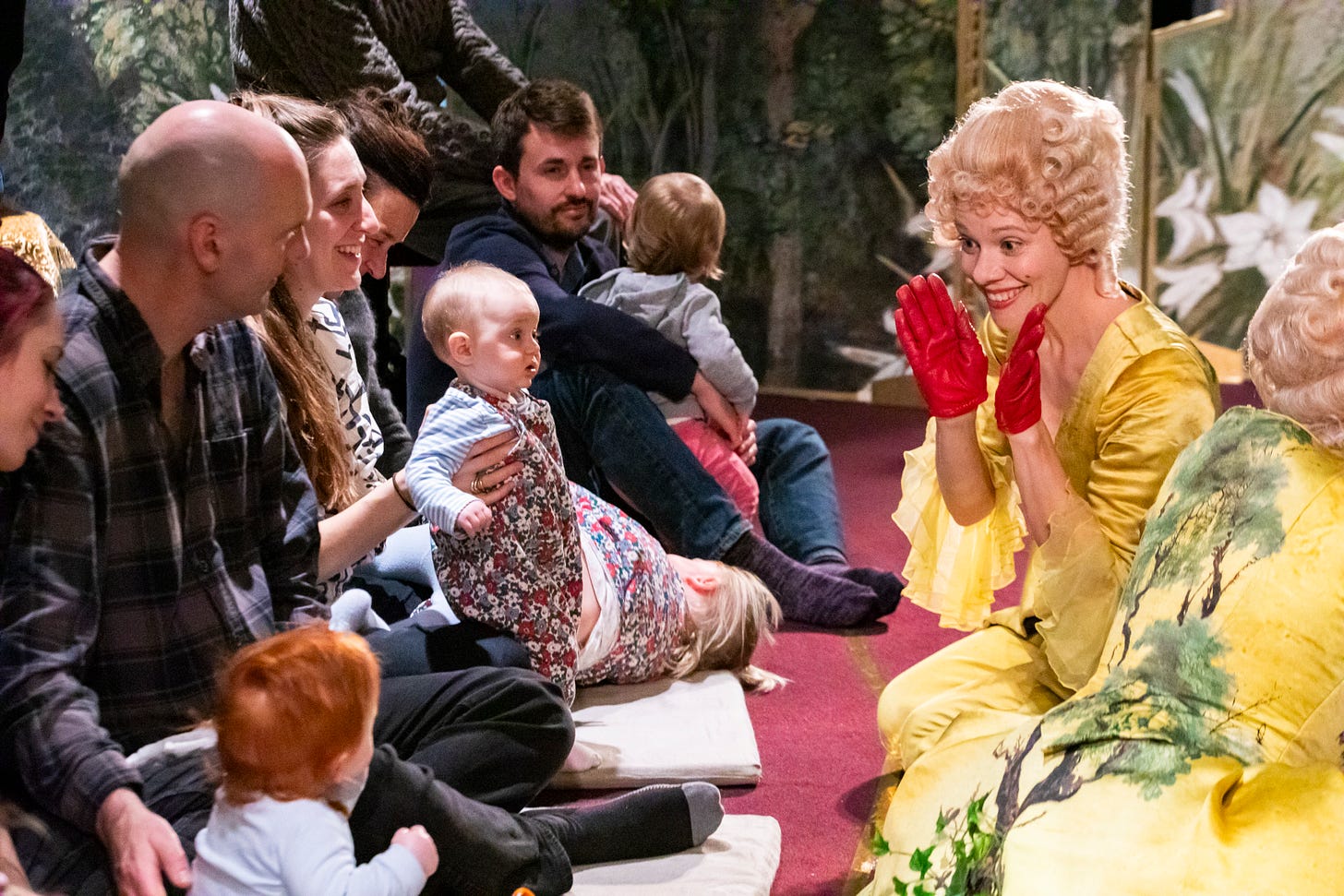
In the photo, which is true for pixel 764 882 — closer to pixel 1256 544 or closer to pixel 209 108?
pixel 1256 544

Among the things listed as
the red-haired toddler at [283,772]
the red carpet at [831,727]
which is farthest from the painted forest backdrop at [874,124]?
the red-haired toddler at [283,772]

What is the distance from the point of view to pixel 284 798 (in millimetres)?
1586

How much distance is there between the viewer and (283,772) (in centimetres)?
157

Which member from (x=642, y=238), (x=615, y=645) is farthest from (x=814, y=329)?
(x=615, y=645)

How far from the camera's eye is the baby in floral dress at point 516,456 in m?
2.52

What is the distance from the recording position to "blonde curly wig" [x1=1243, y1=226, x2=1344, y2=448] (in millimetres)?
1663

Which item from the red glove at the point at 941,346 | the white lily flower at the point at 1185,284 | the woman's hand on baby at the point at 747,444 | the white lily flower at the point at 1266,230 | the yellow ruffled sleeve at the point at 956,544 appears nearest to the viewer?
the red glove at the point at 941,346

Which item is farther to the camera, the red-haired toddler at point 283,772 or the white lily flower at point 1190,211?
the white lily flower at point 1190,211

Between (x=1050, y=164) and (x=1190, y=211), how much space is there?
4532mm

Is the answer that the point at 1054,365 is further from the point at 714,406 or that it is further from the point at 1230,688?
the point at 714,406

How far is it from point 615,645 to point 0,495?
58.0 inches

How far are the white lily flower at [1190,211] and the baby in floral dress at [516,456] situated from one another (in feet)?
15.0

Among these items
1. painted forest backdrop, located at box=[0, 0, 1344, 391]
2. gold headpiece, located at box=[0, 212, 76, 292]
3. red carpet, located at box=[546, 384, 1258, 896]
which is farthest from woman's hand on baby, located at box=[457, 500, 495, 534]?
painted forest backdrop, located at box=[0, 0, 1344, 391]

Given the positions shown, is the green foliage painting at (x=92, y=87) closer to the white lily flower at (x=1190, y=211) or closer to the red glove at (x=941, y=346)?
the red glove at (x=941, y=346)
